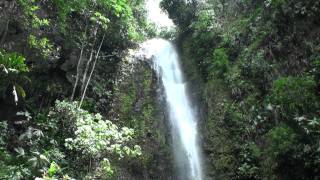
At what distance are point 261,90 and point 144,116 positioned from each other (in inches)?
173

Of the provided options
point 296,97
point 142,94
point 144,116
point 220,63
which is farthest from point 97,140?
point 220,63

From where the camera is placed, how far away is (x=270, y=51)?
40.1 feet

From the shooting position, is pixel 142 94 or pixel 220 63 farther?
pixel 142 94

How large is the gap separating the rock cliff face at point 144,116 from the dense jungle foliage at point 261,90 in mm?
1520

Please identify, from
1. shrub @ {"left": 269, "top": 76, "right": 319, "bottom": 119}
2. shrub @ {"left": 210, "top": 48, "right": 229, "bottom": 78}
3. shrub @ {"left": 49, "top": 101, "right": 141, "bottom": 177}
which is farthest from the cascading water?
shrub @ {"left": 269, "top": 76, "right": 319, "bottom": 119}

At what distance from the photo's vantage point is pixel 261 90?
471 inches

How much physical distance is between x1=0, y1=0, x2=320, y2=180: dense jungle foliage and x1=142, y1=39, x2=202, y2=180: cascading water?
424 millimetres

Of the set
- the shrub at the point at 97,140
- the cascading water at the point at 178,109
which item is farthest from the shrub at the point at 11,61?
the cascading water at the point at 178,109

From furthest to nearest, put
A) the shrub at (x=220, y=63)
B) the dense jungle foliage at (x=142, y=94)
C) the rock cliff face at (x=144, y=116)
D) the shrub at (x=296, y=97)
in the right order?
the shrub at (x=220, y=63)
the rock cliff face at (x=144, y=116)
the dense jungle foliage at (x=142, y=94)
the shrub at (x=296, y=97)

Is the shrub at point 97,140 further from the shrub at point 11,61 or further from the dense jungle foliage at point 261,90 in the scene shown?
the dense jungle foliage at point 261,90

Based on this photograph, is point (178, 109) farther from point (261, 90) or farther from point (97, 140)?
point (97, 140)

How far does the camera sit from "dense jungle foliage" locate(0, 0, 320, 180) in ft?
32.4

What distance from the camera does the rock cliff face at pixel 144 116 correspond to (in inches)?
479

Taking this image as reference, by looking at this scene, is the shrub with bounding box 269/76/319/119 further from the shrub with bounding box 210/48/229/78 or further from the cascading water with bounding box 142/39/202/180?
the cascading water with bounding box 142/39/202/180
